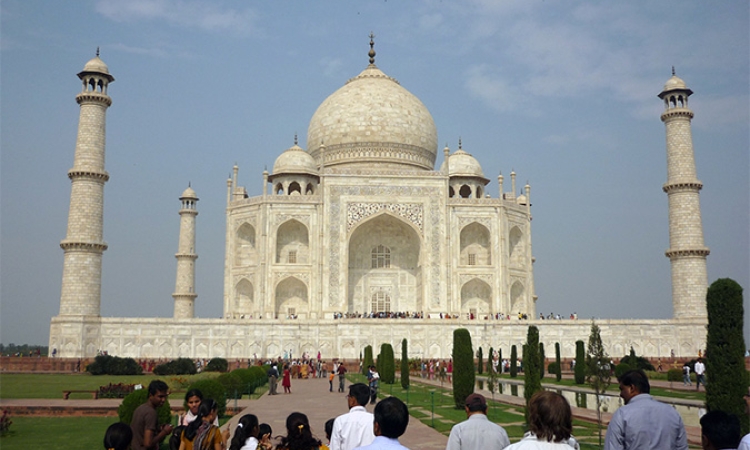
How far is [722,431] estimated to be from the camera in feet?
11.0

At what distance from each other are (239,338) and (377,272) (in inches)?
312

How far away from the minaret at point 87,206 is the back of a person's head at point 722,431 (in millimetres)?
23635

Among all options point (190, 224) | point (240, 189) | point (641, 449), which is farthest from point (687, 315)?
point (641, 449)

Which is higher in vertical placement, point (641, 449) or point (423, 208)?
point (423, 208)

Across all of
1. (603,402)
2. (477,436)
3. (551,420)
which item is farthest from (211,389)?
(551,420)

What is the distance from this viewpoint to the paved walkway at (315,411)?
8211mm

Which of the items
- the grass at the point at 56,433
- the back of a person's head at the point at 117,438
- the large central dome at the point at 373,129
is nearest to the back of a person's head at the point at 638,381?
the back of a person's head at the point at 117,438

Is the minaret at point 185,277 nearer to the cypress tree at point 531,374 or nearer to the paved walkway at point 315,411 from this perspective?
the paved walkway at point 315,411

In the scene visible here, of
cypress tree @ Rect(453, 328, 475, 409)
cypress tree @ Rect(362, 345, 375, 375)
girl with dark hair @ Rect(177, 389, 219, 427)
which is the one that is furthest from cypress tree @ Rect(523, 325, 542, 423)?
cypress tree @ Rect(362, 345, 375, 375)

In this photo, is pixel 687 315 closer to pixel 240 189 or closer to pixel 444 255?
pixel 444 255

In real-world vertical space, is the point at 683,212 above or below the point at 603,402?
above

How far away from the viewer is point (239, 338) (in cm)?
2492

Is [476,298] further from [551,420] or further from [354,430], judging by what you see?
[551,420]

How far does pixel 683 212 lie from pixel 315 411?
64.6ft
